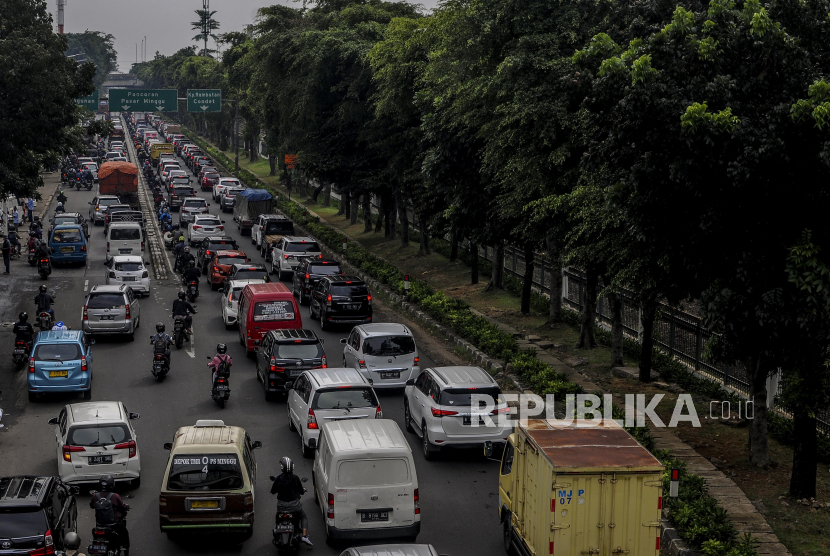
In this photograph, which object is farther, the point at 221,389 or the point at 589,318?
the point at 589,318

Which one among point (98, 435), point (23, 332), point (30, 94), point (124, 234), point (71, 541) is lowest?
point (71, 541)

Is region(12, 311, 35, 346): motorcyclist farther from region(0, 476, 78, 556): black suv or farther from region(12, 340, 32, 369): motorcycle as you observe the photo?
region(0, 476, 78, 556): black suv

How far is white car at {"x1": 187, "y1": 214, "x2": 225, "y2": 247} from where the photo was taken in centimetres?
4984

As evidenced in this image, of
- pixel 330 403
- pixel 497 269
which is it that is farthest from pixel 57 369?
pixel 497 269

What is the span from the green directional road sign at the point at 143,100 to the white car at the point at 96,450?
52.4 metres

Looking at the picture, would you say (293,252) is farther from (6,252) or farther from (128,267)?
(6,252)

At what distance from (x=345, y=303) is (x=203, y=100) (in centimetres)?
4254

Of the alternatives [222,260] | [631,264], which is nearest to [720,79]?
[631,264]

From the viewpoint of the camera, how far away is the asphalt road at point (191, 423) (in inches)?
599

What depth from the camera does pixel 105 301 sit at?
29.5 m

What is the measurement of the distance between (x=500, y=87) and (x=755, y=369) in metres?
11.1

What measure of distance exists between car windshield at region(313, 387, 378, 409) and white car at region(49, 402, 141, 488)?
3527 millimetres

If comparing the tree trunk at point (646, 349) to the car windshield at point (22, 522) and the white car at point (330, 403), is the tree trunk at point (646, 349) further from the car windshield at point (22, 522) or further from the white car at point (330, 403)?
the car windshield at point (22, 522)

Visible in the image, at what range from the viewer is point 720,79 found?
13.9m
